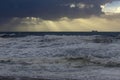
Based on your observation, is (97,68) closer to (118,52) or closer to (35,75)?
(35,75)

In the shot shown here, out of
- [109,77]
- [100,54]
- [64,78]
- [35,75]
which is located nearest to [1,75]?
[35,75]

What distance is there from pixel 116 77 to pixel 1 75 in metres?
6.16

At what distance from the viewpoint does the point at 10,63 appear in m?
24.6

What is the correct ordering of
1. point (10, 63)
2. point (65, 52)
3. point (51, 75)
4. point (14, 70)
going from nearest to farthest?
point (51, 75), point (14, 70), point (10, 63), point (65, 52)

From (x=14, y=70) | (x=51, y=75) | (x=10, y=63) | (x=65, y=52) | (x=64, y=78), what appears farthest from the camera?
(x=65, y=52)

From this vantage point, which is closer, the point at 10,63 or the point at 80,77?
the point at 80,77

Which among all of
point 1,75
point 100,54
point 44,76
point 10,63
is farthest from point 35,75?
→ point 100,54

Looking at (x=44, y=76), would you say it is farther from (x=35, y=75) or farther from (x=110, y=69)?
(x=110, y=69)

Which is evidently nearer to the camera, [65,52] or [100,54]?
[100,54]

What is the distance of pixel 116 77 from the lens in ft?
58.5

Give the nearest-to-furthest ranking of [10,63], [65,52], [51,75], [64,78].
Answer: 1. [64,78]
2. [51,75]
3. [10,63]
4. [65,52]

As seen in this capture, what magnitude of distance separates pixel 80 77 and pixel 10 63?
26.1 feet

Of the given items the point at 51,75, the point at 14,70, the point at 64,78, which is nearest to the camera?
the point at 64,78

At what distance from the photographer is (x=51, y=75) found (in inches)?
746
